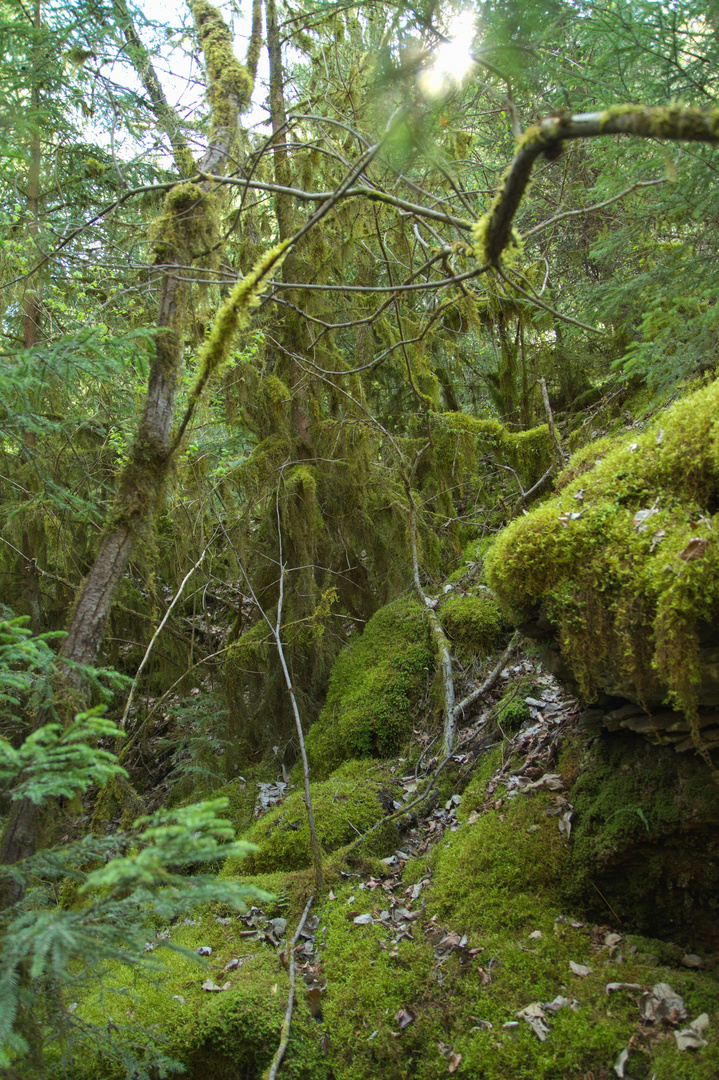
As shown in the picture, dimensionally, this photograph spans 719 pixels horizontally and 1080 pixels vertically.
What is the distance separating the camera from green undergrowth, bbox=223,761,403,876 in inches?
179

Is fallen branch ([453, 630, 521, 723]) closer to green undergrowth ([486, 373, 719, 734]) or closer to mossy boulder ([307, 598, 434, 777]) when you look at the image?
mossy boulder ([307, 598, 434, 777])

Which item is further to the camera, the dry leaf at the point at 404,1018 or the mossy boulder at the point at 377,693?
the mossy boulder at the point at 377,693

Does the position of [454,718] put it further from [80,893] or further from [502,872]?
[80,893]

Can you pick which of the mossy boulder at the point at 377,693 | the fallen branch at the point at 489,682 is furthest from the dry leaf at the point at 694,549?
the mossy boulder at the point at 377,693

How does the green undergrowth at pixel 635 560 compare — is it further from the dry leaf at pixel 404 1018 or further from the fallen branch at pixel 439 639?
the dry leaf at pixel 404 1018

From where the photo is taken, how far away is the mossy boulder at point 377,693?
5.51 metres

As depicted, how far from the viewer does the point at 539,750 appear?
13.9ft

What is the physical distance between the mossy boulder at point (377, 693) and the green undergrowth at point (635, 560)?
2.24 meters

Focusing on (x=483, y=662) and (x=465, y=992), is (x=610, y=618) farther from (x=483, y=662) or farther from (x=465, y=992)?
(x=483, y=662)

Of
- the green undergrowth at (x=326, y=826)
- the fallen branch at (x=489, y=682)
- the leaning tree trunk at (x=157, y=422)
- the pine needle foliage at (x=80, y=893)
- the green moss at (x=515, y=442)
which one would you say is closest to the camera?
the pine needle foliage at (x=80, y=893)

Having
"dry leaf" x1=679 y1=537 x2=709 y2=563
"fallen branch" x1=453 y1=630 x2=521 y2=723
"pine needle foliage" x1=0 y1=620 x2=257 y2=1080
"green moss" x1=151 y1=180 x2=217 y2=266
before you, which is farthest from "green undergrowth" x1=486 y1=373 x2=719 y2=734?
"green moss" x1=151 y1=180 x2=217 y2=266

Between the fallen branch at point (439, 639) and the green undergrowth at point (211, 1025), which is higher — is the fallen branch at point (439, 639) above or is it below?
above

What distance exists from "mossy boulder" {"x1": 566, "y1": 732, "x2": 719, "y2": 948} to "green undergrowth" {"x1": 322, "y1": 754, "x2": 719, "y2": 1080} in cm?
16

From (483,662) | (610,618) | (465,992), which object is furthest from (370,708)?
(610,618)
